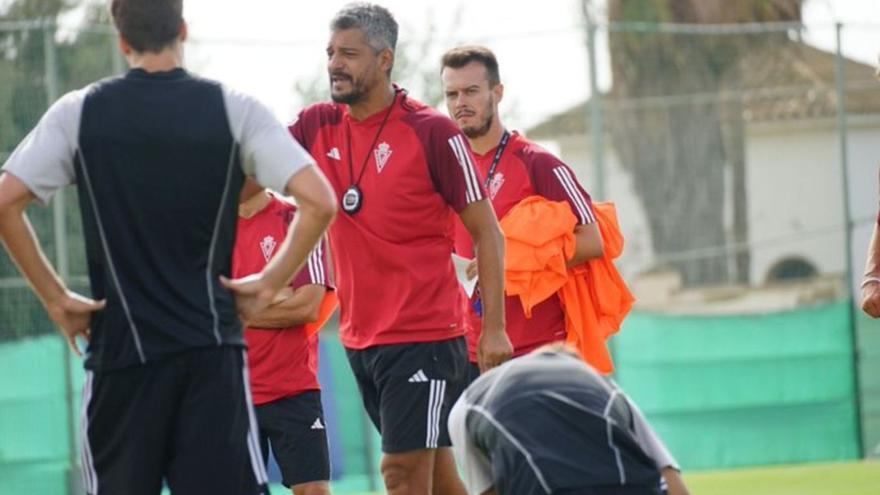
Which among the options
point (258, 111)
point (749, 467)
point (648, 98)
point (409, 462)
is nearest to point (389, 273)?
point (409, 462)

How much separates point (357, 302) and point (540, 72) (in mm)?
10703

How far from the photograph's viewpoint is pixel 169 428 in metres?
6.61

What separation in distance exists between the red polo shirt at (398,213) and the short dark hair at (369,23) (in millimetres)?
280

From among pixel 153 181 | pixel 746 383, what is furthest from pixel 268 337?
pixel 746 383

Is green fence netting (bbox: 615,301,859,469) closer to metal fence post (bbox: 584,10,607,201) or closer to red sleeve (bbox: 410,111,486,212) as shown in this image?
metal fence post (bbox: 584,10,607,201)

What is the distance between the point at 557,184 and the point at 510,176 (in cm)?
26

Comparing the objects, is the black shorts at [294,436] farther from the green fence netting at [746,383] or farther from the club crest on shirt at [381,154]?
the green fence netting at [746,383]

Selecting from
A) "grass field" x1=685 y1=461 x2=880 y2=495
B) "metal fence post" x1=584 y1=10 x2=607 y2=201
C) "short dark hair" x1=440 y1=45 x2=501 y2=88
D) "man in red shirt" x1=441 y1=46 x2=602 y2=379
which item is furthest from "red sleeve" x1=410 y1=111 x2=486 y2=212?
"metal fence post" x1=584 y1=10 x2=607 y2=201

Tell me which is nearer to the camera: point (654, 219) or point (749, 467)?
point (749, 467)

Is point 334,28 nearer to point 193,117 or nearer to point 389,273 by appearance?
point 389,273

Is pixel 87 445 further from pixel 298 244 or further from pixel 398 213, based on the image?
pixel 398 213

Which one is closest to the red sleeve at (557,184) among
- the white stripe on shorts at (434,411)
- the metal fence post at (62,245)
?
the white stripe on shorts at (434,411)

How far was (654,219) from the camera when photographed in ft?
68.5

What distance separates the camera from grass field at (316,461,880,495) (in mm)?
15404
